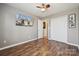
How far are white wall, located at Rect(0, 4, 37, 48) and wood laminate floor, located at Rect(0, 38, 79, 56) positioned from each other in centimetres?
20

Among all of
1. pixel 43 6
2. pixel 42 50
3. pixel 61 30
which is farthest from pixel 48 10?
pixel 42 50

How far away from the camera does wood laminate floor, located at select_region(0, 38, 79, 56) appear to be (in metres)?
2.76

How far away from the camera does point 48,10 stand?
9.83ft

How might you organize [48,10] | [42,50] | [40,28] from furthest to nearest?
[40,28], [48,10], [42,50]

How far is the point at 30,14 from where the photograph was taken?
2.95m

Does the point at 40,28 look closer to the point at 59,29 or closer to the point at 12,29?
the point at 59,29

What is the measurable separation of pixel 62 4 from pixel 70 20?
0.49 meters

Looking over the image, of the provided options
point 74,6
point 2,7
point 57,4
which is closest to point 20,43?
point 2,7

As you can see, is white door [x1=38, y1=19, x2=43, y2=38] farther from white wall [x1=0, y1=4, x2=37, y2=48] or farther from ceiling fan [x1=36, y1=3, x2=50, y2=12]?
ceiling fan [x1=36, y1=3, x2=50, y2=12]

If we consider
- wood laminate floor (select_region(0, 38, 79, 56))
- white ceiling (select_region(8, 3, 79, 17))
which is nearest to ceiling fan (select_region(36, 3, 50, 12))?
white ceiling (select_region(8, 3, 79, 17))

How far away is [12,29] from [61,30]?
1308 mm

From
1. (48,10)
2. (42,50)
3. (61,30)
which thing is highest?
(48,10)

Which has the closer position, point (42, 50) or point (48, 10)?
point (42, 50)

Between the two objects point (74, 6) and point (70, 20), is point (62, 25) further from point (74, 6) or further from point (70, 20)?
point (74, 6)
